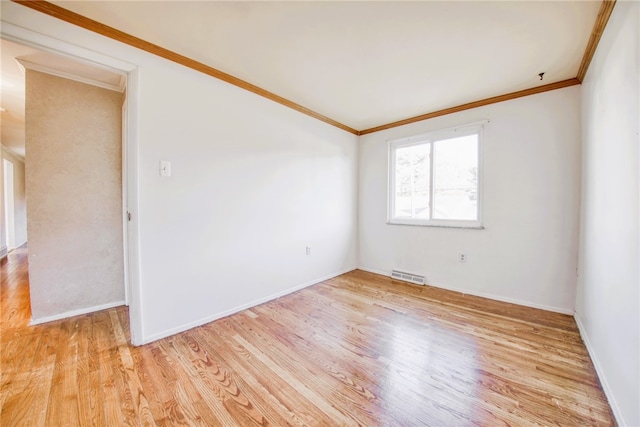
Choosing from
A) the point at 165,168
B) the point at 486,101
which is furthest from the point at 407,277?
the point at 165,168

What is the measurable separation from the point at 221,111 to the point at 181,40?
1.99ft

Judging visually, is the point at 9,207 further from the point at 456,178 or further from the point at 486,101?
the point at 486,101

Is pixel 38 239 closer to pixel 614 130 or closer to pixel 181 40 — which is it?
pixel 181 40

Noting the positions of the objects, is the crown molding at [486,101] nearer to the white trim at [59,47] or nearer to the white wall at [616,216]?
the white wall at [616,216]

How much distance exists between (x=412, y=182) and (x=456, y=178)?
23.6 inches

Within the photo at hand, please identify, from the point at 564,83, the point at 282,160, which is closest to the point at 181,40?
the point at 282,160

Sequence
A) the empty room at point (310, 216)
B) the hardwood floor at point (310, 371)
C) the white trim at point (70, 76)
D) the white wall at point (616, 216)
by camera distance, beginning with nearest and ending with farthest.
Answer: the white wall at point (616, 216)
the hardwood floor at point (310, 371)
the empty room at point (310, 216)
the white trim at point (70, 76)

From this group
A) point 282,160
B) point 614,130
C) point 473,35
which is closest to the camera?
point 614,130

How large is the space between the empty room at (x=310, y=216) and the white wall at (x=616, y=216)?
20mm

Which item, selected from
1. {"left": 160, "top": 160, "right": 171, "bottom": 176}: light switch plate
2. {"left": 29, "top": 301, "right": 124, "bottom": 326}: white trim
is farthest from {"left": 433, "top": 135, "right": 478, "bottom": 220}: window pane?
{"left": 29, "top": 301, "right": 124, "bottom": 326}: white trim

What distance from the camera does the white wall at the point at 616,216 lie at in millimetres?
1149

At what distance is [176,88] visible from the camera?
6.70 feet

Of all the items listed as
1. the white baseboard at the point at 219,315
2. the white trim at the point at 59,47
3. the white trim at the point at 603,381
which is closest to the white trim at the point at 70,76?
the white trim at the point at 59,47

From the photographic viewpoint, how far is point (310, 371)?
1.60 meters
